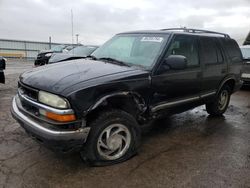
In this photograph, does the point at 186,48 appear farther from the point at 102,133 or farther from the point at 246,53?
the point at 246,53

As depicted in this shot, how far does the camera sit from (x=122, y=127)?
3381 mm

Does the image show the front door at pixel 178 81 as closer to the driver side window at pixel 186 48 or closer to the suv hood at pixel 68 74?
the driver side window at pixel 186 48

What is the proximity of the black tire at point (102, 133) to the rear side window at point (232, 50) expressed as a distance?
324cm

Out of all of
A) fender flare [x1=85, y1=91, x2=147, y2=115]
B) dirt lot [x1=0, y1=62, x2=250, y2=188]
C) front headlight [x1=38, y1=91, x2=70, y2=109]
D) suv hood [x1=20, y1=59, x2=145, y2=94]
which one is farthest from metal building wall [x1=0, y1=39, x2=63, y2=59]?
fender flare [x1=85, y1=91, x2=147, y2=115]

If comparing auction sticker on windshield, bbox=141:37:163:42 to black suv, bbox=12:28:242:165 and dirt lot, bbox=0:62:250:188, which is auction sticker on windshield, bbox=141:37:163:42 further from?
dirt lot, bbox=0:62:250:188

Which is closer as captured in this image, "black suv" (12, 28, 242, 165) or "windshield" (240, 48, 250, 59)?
"black suv" (12, 28, 242, 165)

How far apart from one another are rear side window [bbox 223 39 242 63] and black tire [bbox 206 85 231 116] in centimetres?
66

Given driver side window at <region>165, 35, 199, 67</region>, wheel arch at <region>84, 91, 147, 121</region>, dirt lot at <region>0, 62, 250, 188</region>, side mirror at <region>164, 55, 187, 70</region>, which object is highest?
driver side window at <region>165, 35, 199, 67</region>

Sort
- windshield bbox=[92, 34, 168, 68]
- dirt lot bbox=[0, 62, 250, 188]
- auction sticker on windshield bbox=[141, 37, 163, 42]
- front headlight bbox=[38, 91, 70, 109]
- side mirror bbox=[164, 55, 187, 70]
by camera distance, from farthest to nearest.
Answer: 1. auction sticker on windshield bbox=[141, 37, 163, 42]
2. windshield bbox=[92, 34, 168, 68]
3. side mirror bbox=[164, 55, 187, 70]
4. dirt lot bbox=[0, 62, 250, 188]
5. front headlight bbox=[38, 91, 70, 109]

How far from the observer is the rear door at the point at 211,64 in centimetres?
473

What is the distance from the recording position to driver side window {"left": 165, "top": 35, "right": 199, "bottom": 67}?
13.3ft

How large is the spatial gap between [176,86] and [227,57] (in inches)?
81.3

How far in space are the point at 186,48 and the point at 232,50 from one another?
188cm

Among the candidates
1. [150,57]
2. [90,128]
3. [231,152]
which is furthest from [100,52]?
[231,152]
